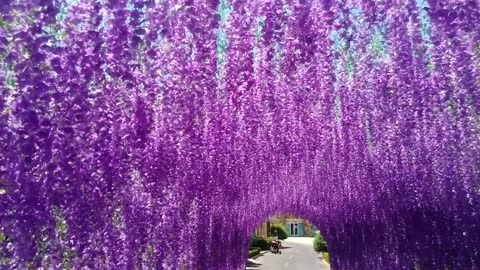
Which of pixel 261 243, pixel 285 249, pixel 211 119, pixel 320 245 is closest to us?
pixel 211 119

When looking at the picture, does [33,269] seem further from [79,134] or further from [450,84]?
[450,84]

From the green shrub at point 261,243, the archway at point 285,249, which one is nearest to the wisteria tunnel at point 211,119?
the archway at point 285,249

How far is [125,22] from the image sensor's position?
3.90 metres

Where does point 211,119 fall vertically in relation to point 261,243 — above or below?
below

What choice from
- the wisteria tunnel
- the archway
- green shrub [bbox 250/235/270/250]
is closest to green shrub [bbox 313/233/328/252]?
the archway

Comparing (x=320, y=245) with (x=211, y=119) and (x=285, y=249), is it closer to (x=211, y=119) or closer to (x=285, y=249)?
(x=285, y=249)

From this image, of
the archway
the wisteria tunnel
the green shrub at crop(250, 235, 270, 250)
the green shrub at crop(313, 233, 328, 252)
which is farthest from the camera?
the green shrub at crop(250, 235, 270, 250)

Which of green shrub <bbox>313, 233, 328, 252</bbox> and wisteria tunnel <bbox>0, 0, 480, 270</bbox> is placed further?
green shrub <bbox>313, 233, 328, 252</bbox>

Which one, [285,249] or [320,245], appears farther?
[285,249]

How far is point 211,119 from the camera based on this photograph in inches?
286

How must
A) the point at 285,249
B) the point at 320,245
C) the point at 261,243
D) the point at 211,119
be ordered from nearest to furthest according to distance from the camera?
the point at 211,119, the point at 320,245, the point at 261,243, the point at 285,249

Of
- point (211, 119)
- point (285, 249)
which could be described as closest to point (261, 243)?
point (285, 249)

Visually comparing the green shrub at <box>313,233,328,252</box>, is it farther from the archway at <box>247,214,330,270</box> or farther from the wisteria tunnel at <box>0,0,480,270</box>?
the wisteria tunnel at <box>0,0,480,270</box>

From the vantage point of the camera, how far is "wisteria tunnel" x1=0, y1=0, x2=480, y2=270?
3.71 meters
